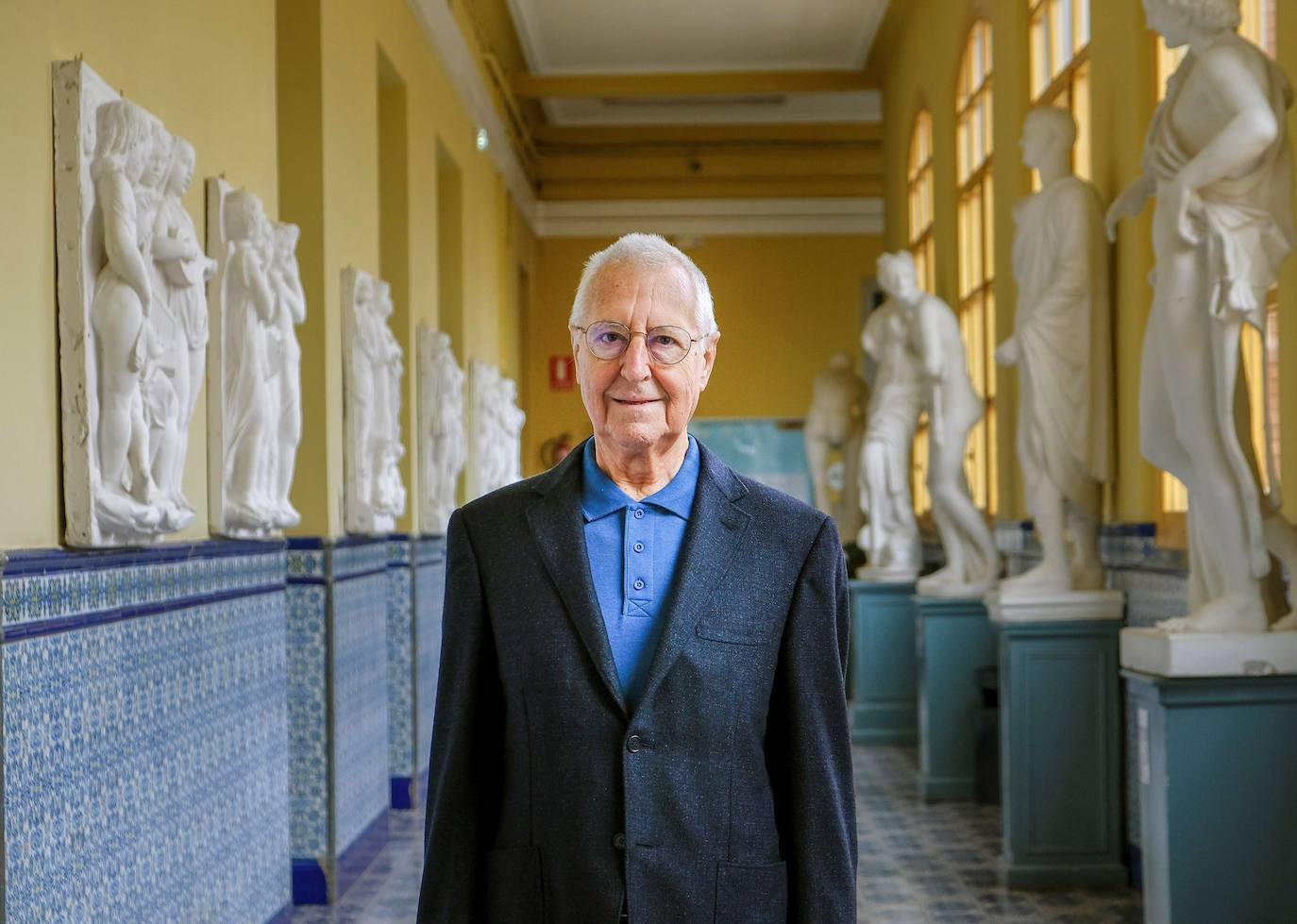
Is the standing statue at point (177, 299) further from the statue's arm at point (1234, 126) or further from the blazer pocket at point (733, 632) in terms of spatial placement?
the statue's arm at point (1234, 126)

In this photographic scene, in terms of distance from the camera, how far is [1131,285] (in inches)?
291

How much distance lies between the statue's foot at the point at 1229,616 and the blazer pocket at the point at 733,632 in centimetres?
306

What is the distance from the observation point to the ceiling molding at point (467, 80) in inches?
448

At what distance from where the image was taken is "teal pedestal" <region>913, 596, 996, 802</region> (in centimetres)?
955

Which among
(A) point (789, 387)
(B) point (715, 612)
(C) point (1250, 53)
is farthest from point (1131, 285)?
(A) point (789, 387)

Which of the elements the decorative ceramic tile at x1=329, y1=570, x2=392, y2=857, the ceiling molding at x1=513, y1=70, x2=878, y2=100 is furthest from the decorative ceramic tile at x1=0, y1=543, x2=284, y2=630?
the ceiling molding at x1=513, y1=70, x2=878, y2=100

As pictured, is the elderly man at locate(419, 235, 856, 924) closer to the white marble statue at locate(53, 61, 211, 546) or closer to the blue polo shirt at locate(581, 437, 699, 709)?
the blue polo shirt at locate(581, 437, 699, 709)

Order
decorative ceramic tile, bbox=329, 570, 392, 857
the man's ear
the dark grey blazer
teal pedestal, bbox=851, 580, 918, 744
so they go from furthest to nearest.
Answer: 1. teal pedestal, bbox=851, 580, 918, 744
2. decorative ceramic tile, bbox=329, 570, 392, 857
3. the man's ear
4. the dark grey blazer

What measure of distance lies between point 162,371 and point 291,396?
168 centimetres

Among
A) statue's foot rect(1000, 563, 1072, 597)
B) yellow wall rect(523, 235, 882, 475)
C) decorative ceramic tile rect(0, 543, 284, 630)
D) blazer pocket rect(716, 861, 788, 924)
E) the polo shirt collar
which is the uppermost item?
yellow wall rect(523, 235, 882, 475)

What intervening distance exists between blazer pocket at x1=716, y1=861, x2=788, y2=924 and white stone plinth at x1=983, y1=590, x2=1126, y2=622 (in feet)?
16.5

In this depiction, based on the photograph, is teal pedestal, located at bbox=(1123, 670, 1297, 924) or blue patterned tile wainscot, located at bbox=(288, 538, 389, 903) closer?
teal pedestal, located at bbox=(1123, 670, 1297, 924)

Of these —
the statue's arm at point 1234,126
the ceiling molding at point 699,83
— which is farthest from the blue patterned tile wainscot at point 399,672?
the ceiling molding at point 699,83

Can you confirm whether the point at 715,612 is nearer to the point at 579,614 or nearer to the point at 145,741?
the point at 579,614
